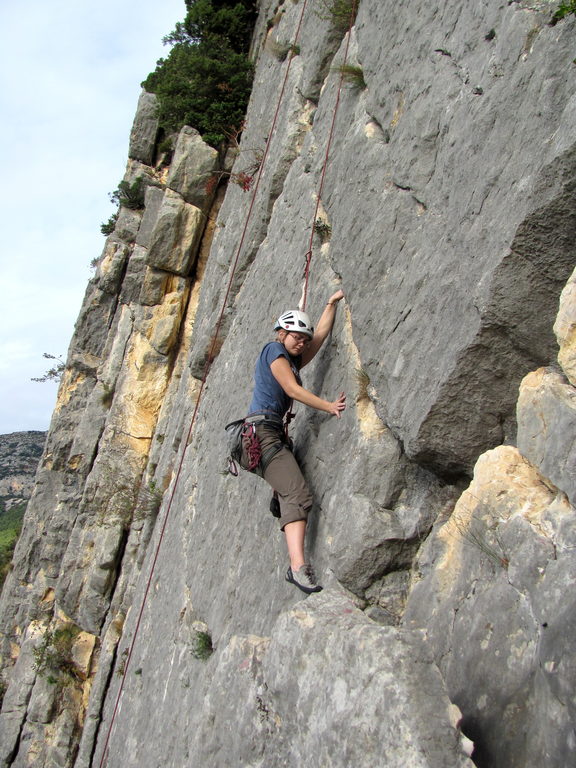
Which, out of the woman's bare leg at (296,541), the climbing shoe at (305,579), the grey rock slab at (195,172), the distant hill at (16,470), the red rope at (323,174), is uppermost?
the grey rock slab at (195,172)

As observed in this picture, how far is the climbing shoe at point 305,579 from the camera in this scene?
4.07m

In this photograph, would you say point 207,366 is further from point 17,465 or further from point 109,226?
point 17,465

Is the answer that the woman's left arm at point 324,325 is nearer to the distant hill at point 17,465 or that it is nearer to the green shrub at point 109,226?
the green shrub at point 109,226

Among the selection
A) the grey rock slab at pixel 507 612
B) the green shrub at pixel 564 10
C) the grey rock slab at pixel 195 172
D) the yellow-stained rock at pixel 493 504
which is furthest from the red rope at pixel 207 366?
the green shrub at pixel 564 10

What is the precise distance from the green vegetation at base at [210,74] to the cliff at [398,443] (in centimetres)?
478

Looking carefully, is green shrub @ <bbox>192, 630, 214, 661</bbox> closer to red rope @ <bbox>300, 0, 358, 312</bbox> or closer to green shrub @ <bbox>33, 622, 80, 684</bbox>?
red rope @ <bbox>300, 0, 358, 312</bbox>

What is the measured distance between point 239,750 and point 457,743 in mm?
1232

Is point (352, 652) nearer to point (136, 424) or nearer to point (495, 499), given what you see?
point (495, 499)

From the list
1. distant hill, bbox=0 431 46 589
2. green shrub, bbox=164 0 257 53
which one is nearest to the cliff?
green shrub, bbox=164 0 257 53

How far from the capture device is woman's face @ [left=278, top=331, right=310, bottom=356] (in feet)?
16.5

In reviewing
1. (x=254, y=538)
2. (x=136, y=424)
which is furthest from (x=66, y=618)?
(x=254, y=538)

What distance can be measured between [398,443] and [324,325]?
1495 millimetres

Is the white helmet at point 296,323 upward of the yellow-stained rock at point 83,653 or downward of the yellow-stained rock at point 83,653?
upward

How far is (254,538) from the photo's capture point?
18.0ft
